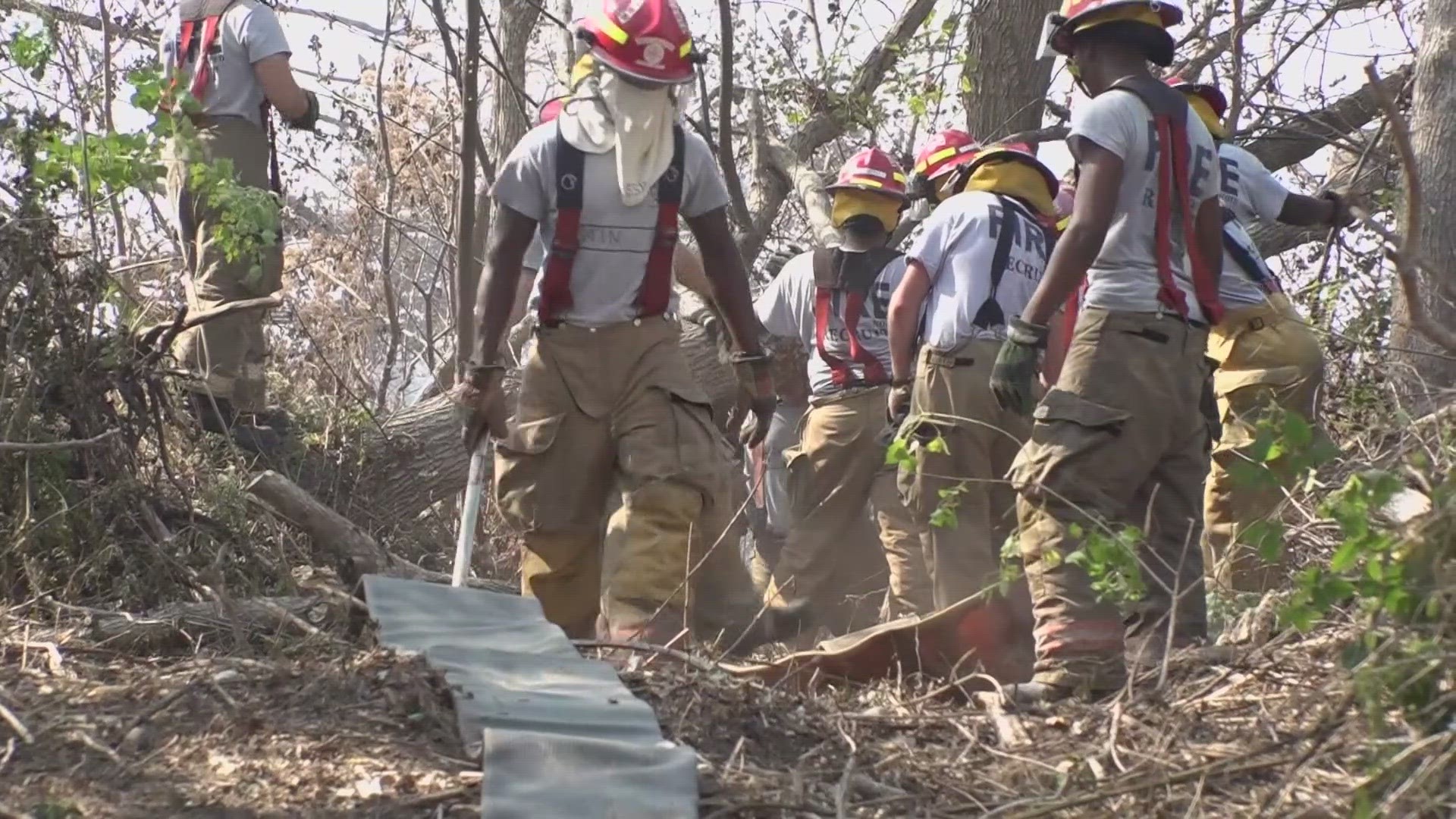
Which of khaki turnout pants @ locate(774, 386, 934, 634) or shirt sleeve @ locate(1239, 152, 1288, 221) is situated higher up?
shirt sleeve @ locate(1239, 152, 1288, 221)

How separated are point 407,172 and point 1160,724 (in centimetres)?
916

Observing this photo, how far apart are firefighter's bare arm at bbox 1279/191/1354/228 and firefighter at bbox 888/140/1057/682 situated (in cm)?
80

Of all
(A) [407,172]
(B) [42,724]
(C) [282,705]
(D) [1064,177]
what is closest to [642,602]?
(C) [282,705]

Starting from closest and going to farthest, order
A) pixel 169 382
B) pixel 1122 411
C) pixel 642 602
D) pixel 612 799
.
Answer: pixel 612 799
pixel 1122 411
pixel 642 602
pixel 169 382

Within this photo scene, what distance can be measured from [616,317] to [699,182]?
0.45 metres

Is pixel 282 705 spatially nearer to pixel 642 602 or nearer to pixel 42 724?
pixel 42 724

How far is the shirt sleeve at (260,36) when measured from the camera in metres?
6.84

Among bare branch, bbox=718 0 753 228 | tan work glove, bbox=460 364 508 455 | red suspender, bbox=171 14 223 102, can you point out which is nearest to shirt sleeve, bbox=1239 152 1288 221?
bare branch, bbox=718 0 753 228

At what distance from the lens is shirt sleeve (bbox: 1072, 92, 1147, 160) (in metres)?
4.48

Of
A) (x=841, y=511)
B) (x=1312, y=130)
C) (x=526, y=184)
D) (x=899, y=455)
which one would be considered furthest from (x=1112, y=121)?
(x=1312, y=130)

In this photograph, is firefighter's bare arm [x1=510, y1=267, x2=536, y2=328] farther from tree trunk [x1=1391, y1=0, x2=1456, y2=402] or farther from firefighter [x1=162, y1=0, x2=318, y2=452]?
tree trunk [x1=1391, y1=0, x2=1456, y2=402]

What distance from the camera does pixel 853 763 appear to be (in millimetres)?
3699

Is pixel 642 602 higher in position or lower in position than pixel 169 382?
lower

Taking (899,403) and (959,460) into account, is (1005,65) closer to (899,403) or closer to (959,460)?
(899,403)
